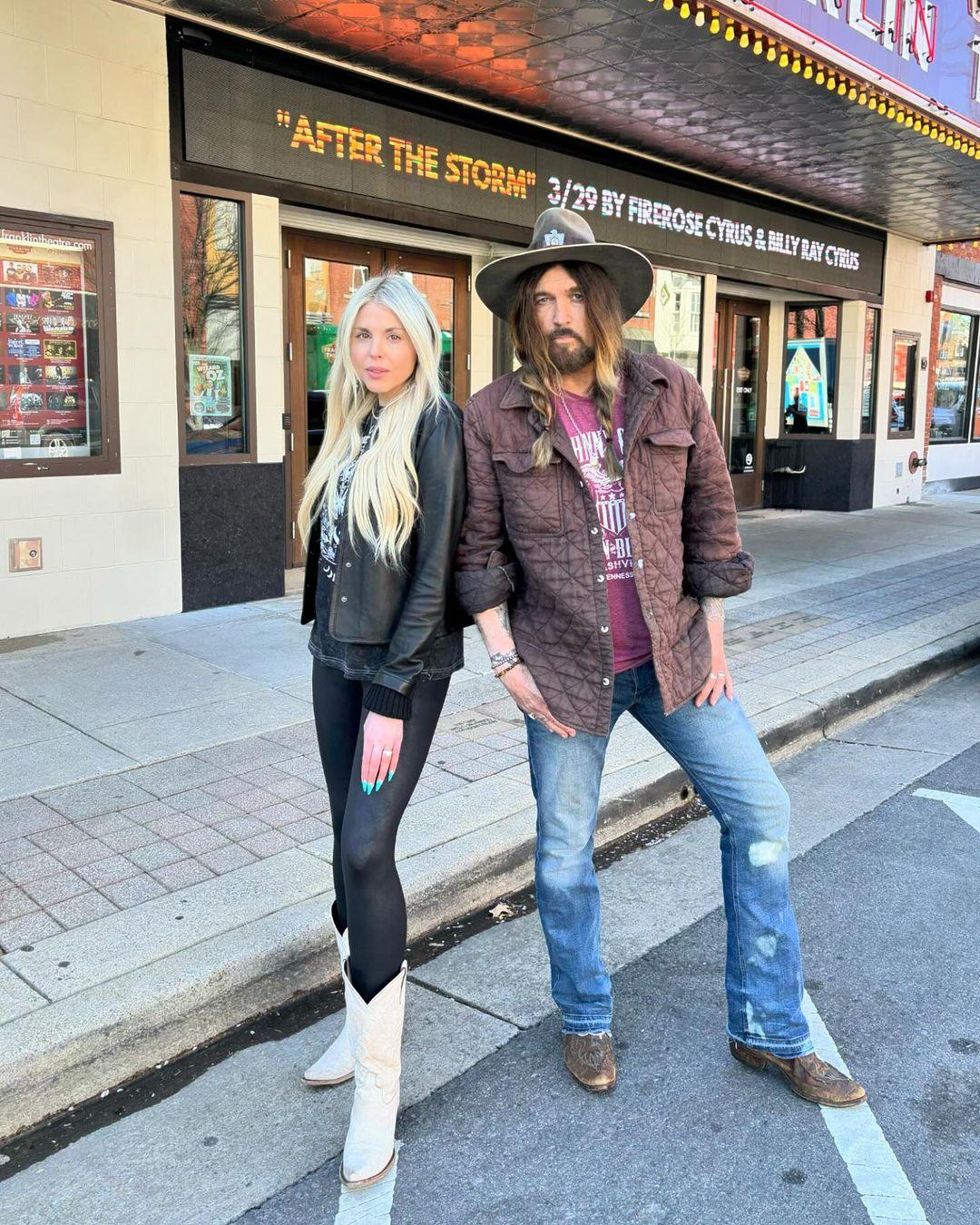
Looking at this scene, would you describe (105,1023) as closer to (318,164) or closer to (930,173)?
(318,164)

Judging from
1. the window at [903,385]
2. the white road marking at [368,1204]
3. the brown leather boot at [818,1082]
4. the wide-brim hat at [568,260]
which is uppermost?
the window at [903,385]

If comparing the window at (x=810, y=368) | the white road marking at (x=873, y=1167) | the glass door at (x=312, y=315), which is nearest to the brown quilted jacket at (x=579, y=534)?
the white road marking at (x=873, y=1167)

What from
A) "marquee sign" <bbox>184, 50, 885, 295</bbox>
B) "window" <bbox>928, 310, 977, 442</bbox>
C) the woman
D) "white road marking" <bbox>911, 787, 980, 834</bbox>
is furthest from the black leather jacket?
"window" <bbox>928, 310, 977, 442</bbox>

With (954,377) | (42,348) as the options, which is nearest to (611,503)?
(42,348)

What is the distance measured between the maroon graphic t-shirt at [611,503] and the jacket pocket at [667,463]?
75 millimetres

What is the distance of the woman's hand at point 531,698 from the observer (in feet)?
8.91

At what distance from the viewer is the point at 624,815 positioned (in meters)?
4.65

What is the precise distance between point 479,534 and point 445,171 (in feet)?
23.6

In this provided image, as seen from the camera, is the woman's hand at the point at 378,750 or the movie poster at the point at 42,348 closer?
the woman's hand at the point at 378,750

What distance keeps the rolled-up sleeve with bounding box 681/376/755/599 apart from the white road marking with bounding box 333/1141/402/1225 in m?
1.56

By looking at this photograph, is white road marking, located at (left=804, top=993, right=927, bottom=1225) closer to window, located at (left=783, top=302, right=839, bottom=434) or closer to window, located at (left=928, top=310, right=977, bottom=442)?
window, located at (left=783, top=302, right=839, bottom=434)

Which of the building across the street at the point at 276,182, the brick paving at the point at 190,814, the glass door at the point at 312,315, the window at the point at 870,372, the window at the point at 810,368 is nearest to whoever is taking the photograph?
the brick paving at the point at 190,814

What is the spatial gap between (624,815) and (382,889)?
7.47 ft

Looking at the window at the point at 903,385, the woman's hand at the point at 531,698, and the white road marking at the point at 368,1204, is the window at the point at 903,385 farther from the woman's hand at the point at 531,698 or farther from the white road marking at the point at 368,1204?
the white road marking at the point at 368,1204
